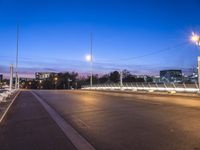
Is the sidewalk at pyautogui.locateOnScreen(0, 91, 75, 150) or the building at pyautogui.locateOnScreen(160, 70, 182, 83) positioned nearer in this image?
the sidewalk at pyautogui.locateOnScreen(0, 91, 75, 150)

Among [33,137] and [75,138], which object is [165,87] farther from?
[33,137]

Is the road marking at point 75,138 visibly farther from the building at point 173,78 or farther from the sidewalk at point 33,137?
the building at point 173,78

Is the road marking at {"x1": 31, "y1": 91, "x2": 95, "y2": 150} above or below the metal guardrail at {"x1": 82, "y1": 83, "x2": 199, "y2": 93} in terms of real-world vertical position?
below

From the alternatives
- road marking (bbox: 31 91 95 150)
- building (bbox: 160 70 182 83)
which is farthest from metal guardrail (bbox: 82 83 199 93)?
road marking (bbox: 31 91 95 150)

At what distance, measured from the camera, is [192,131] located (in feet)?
34.0

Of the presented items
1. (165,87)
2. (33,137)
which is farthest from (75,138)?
(165,87)

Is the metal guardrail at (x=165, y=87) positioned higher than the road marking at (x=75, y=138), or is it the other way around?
the metal guardrail at (x=165, y=87)

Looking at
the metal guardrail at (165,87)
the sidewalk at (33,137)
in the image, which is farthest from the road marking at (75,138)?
the metal guardrail at (165,87)

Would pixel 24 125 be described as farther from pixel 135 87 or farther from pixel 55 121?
pixel 135 87

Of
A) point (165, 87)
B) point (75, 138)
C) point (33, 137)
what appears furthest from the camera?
point (165, 87)

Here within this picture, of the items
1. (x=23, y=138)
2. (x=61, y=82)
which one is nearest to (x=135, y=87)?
(x=23, y=138)

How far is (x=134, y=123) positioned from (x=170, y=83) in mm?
41173

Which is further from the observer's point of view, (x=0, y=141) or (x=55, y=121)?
(x=55, y=121)

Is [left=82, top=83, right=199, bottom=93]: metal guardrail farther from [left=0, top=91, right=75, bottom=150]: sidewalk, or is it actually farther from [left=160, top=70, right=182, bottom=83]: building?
[left=0, top=91, right=75, bottom=150]: sidewalk
